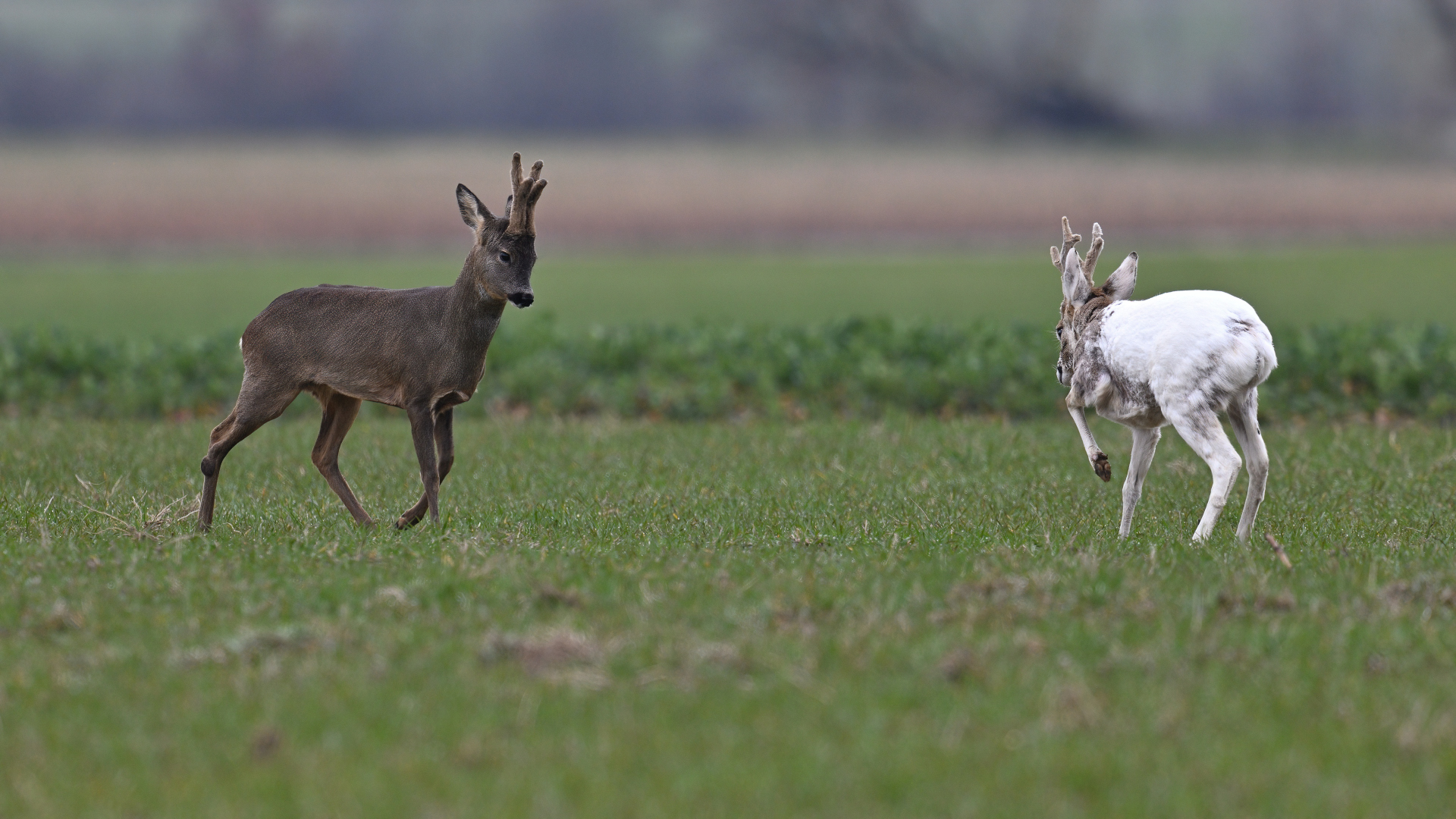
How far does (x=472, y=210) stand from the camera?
8.49 meters

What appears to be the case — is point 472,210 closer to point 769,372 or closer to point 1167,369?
point 1167,369

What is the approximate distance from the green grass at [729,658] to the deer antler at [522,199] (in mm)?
1576

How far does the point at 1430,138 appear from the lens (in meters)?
35.4

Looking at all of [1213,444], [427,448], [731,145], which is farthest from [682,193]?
[1213,444]

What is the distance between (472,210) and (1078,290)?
3155 millimetres

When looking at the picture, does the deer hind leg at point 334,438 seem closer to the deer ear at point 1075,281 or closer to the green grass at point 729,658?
the green grass at point 729,658

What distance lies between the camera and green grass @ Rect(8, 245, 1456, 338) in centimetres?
2827

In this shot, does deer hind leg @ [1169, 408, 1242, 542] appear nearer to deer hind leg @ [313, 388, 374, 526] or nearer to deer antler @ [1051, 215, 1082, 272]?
deer antler @ [1051, 215, 1082, 272]

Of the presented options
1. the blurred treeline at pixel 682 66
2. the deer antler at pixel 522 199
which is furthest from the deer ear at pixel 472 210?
the blurred treeline at pixel 682 66

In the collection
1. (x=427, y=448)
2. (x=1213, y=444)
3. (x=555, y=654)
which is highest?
(x=1213, y=444)

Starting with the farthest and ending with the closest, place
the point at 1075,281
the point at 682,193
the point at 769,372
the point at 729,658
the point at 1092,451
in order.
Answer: the point at 682,193 → the point at 769,372 → the point at 1075,281 → the point at 1092,451 → the point at 729,658

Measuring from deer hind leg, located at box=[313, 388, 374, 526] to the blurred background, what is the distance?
2145cm

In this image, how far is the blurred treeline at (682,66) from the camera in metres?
40.6

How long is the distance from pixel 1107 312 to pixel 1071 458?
3530 millimetres
